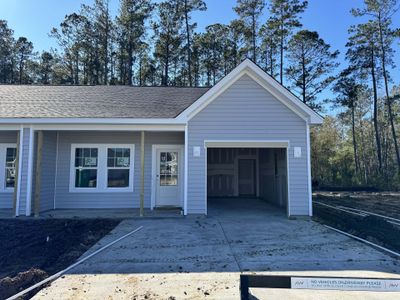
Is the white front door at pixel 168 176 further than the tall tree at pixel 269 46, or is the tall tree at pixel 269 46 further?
the tall tree at pixel 269 46

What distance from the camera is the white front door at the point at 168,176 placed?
399 inches

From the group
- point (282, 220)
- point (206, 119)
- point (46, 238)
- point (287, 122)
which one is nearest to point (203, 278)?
point (46, 238)

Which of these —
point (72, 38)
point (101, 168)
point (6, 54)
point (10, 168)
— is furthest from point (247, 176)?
point (6, 54)

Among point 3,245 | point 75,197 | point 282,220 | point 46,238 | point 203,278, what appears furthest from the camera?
point 75,197

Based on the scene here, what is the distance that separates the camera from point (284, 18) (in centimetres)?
2420

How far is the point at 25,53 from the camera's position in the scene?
28.7m

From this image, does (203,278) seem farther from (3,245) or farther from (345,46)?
(345,46)

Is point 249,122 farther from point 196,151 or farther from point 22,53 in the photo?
point 22,53

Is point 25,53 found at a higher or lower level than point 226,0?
lower

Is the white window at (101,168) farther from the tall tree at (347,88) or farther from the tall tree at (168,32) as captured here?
the tall tree at (347,88)

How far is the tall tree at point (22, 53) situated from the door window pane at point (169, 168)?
82.6ft

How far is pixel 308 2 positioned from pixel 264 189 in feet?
59.8

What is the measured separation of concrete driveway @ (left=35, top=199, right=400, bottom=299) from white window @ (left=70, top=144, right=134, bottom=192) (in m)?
2.72

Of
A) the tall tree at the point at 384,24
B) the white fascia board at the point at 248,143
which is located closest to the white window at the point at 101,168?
the white fascia board at the point at 248,143
